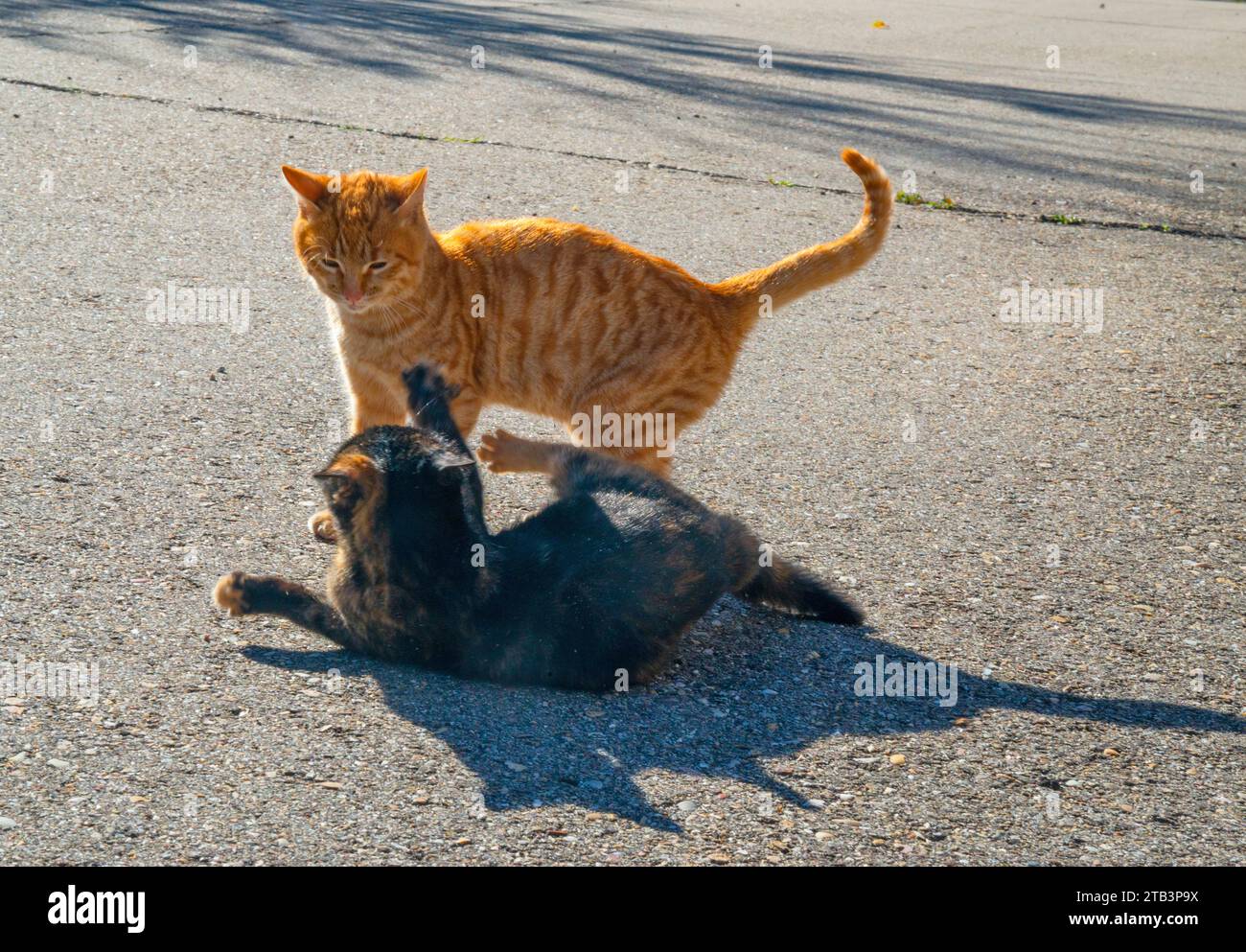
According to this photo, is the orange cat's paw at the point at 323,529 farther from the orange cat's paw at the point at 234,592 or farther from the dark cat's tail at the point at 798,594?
the dark cat's tail at the point at 798,594

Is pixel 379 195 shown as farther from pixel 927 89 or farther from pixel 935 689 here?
pixel 927 89

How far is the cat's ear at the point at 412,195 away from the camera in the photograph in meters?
4.96

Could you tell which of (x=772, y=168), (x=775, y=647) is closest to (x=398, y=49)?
(x=772, y=168)

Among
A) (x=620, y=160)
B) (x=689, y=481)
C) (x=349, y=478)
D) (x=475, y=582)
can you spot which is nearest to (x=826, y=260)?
(x=689, y=481)

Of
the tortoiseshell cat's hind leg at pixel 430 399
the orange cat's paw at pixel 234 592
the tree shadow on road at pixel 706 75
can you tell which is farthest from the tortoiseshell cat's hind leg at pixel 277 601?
the tree shadow on road at pixel 706 75

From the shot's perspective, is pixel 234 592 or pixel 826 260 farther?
pixel 826 260

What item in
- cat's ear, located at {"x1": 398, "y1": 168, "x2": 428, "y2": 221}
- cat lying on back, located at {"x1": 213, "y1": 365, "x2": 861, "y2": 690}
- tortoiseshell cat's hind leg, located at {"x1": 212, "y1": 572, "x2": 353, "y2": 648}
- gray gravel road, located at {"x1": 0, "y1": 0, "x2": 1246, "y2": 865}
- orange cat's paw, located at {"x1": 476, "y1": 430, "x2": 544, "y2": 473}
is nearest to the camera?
gray gravel road, located at {"x1": 0, "y1": 0, "x2": 1246, "y2": 865}

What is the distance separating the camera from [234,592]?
3.72m

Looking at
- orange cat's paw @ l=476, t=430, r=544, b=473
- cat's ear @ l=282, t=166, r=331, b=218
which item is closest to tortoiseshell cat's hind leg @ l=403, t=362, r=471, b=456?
orange cat's paw @ l=476, t=430, r=544, b=473

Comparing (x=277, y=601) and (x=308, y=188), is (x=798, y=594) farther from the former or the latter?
(x=308, y=188)

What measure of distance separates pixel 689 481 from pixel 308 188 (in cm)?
186

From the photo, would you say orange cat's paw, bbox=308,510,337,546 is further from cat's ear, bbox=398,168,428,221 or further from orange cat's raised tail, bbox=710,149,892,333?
orange cat's raised tail, bbox=710,149,892,333

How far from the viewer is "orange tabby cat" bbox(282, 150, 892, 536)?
4.86 metres

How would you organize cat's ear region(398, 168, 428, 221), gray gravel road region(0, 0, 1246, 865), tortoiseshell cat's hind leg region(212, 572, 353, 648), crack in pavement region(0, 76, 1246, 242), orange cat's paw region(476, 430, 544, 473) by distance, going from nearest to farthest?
gray gravel road region(0, 0, 1246, 865), tortoiseshell cat's hind leg region(212, 572, 353, 648), orange cat's paw region(476, 430, 544, 473), cat's ear region(398, 168, 428, 221), crack in pavement region(0, 76, 1246, 242)
